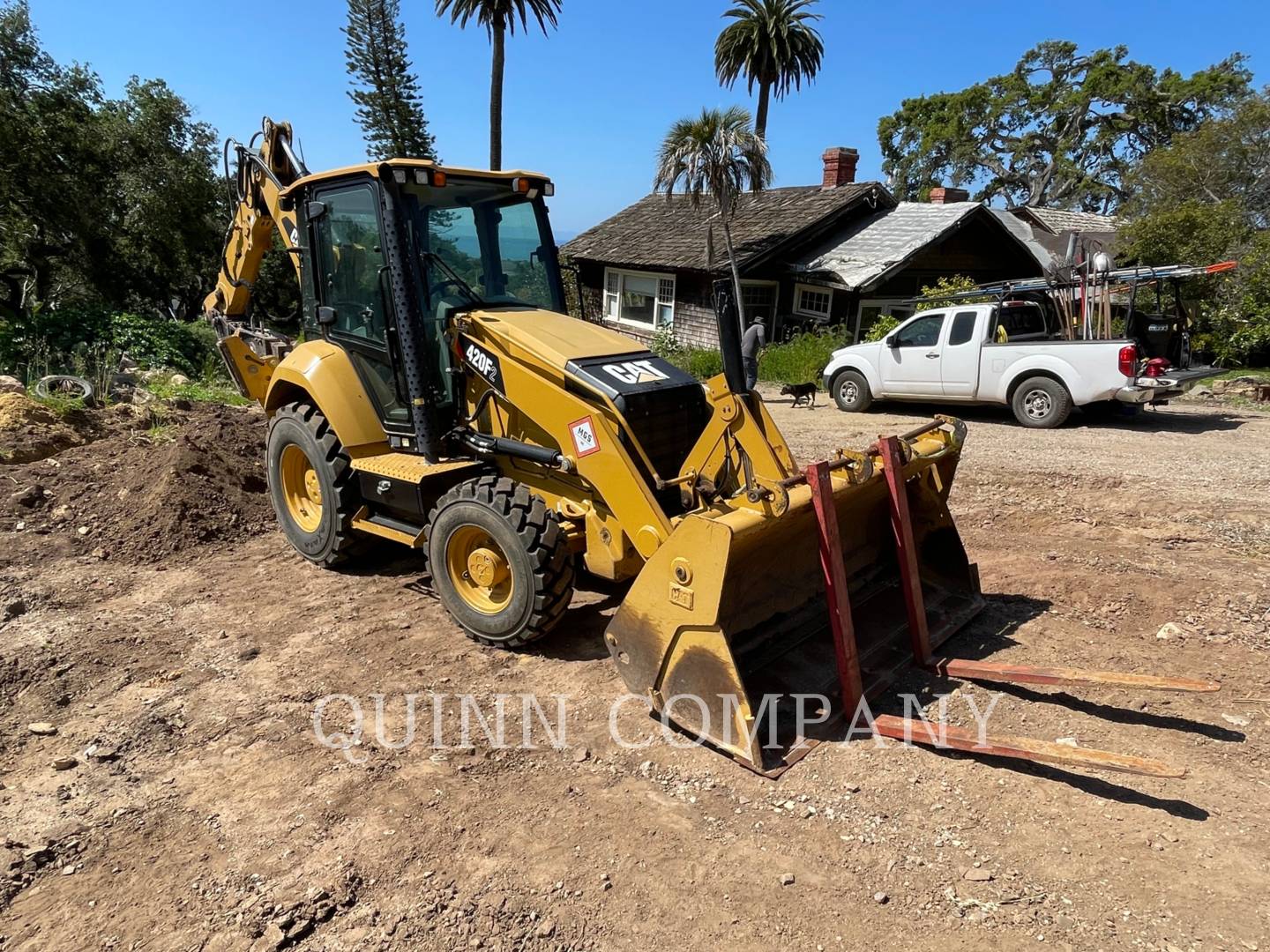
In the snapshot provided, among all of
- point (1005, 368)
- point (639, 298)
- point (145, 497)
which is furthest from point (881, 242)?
point (145, 497)

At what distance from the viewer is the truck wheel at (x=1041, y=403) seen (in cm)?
1080

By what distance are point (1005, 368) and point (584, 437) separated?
914 centimetres

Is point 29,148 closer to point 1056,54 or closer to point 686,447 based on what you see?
point 686,447

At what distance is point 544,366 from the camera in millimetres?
4418

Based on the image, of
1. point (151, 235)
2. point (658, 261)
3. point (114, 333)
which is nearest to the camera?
point (114, 333)

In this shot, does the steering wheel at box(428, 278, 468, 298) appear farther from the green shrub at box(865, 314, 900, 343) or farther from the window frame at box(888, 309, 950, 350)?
the green shrub at box(865, 314, 900, 343)

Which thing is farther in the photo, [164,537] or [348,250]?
[164,537]

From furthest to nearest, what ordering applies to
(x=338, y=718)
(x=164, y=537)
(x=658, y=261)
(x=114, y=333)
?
(x=658, y=261) → (x=114, y=333) → (x=164, y=537) → (x=338, y=718)

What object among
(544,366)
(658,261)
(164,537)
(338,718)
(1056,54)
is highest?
(1056,54)

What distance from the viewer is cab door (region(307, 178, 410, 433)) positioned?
489 cm

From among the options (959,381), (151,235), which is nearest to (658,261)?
(959,381)

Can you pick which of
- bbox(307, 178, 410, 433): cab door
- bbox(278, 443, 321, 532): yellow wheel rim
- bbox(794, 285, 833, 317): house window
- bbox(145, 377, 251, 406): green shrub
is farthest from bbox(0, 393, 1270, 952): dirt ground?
bbox(794, 285, 833, 317): house window

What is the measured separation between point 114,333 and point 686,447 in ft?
43.1

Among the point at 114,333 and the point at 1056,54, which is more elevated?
the point at 1056,54
